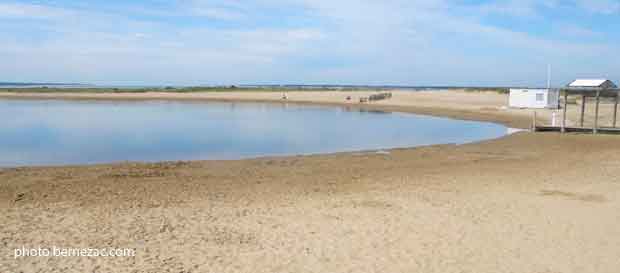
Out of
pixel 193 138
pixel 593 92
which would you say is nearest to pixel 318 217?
pixel 193 138

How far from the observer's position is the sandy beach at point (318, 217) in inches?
245

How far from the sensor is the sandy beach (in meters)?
6.22

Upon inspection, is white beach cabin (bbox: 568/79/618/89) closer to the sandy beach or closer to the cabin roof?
the cabin roof

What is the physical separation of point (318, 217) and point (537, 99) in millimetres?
35965

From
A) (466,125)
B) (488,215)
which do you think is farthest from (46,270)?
(466,125)

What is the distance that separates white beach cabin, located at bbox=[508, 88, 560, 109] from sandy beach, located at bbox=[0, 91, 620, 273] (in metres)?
27.3

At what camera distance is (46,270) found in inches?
224

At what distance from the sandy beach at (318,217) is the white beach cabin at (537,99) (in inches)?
1074

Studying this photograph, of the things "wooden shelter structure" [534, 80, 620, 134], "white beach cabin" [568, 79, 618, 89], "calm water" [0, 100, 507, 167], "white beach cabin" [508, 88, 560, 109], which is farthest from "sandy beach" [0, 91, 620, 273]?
"white beach cabin" [508, 88, 560, 109]

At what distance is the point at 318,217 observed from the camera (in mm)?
8164

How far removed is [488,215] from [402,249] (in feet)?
8.05

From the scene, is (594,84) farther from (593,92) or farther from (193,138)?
(193,138)

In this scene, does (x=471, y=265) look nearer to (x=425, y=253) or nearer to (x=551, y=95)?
(x=425, y=253)

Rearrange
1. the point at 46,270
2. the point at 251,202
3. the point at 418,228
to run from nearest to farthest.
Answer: the point at 46,270
the point at 418,228
the point at 251,202
